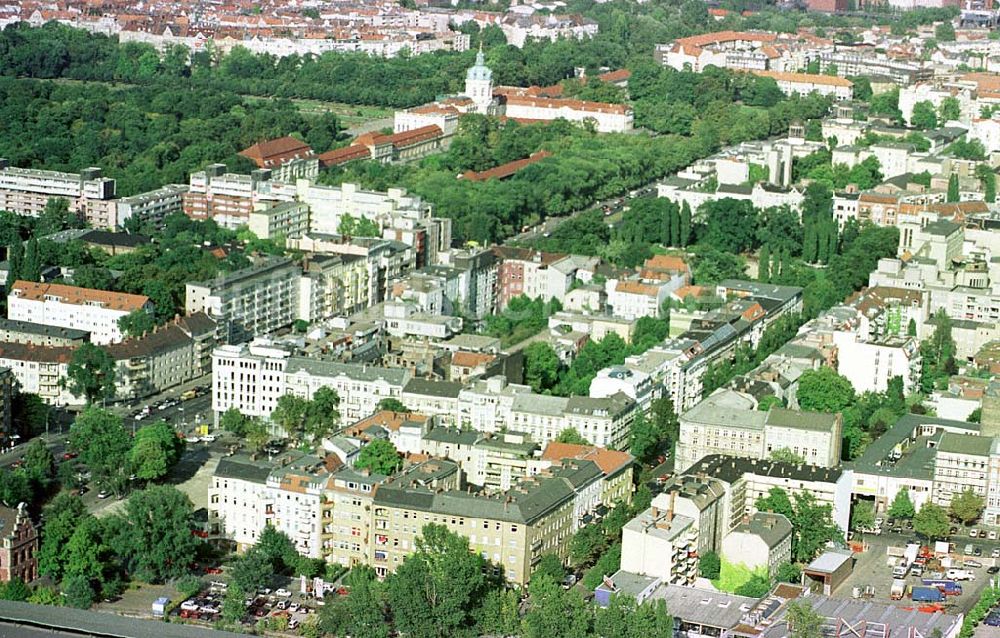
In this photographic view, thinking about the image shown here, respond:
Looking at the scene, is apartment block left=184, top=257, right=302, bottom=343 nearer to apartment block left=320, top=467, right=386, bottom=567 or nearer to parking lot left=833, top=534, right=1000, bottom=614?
apartment block left=320, top=467, right=386, bottom=567

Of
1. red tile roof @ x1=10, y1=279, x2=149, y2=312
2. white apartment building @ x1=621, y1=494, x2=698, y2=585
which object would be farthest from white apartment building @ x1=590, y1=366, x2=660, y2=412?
red tile roof @ x1=10, y1=279, x2=149, y2=312

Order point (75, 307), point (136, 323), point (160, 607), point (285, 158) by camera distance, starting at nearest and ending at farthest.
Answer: point (160, 607) < point (136, 323) < point (75, 307) < point (285, 158)

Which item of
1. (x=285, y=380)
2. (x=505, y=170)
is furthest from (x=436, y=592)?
(x=505, y=170)

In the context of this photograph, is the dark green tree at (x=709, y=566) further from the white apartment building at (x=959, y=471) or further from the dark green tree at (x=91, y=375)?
the dark green tree at (x=91, y=375)

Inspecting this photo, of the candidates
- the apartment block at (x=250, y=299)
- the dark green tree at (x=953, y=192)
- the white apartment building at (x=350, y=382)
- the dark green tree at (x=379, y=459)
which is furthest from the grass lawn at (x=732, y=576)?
the dark green tree at (x=953, y=192)

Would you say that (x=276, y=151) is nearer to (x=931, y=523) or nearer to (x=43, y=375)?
(x=43, y=375)

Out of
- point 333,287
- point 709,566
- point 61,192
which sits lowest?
point 709,566

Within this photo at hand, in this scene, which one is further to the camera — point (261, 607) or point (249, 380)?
point (249, 380)
